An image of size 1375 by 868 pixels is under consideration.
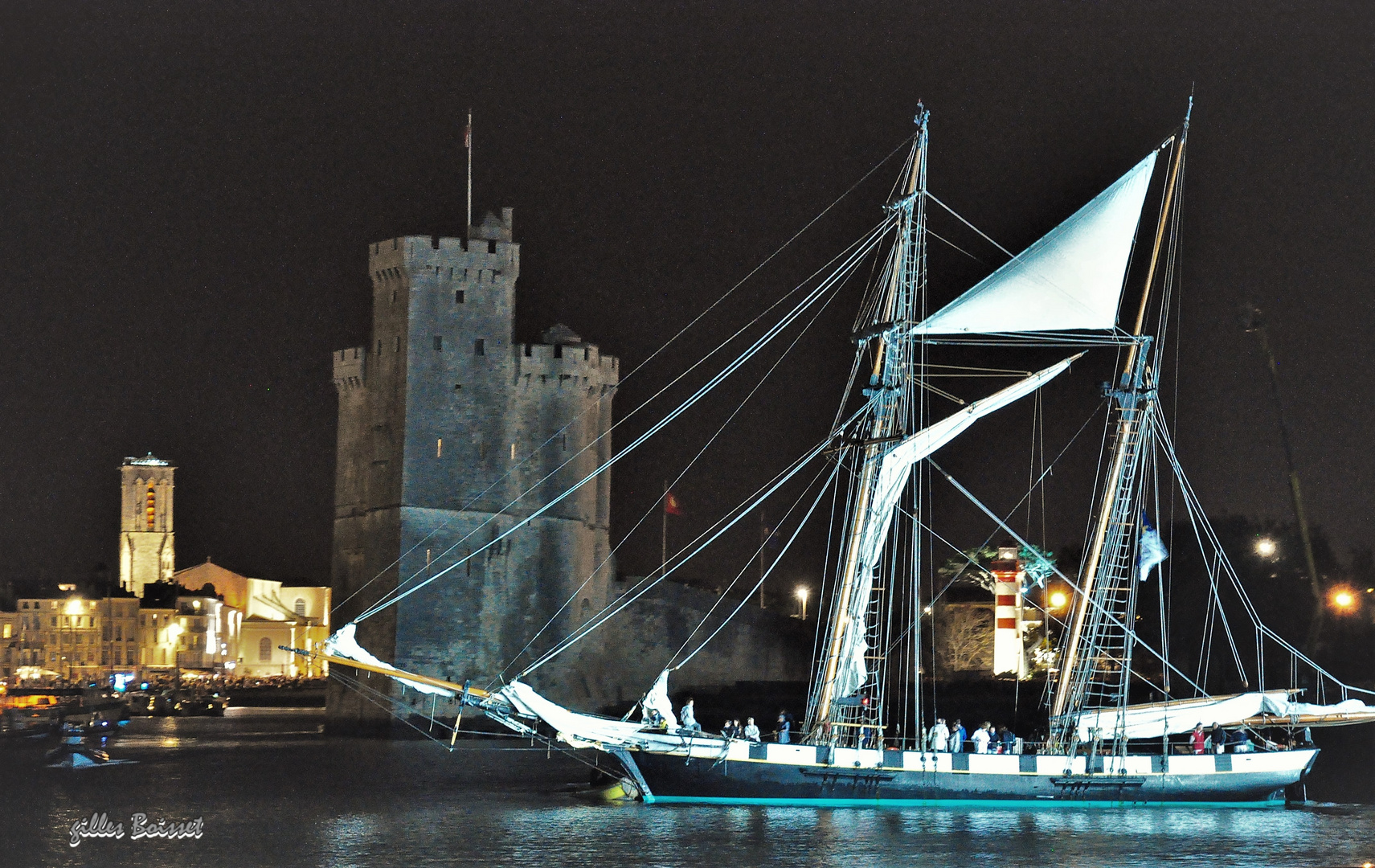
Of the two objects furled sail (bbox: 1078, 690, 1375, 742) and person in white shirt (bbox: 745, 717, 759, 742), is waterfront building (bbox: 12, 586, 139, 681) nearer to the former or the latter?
person in white shirt (bbox: 745, 717, 759, 742)

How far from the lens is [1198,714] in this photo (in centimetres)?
4156

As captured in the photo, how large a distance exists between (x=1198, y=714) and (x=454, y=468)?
31770mm

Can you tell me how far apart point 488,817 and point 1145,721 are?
13.6 meters

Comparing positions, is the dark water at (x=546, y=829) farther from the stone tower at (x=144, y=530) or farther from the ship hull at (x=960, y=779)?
the stone tower at (x=144, y=530)

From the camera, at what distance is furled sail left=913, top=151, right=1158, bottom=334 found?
41.3 meters

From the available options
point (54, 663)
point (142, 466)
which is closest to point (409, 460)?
point (54, 663)

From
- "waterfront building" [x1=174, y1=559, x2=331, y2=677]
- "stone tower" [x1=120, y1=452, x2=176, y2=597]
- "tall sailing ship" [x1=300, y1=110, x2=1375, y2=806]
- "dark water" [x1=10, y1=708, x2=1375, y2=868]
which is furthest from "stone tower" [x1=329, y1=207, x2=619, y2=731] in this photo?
"stone tower" [x1=120, y1=452, x2=176, y2=597]

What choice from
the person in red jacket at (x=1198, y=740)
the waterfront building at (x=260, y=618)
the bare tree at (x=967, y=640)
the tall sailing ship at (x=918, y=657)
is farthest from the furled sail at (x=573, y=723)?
the waterfront building at (x=260, y=618)

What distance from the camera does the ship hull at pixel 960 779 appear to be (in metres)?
39.8

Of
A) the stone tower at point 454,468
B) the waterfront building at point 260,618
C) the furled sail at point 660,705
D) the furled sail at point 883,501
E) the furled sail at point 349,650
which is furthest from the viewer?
the waterfront building at point 260,618

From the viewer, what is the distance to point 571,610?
70000 mm

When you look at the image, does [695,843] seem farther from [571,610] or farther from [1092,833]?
[571,610]
